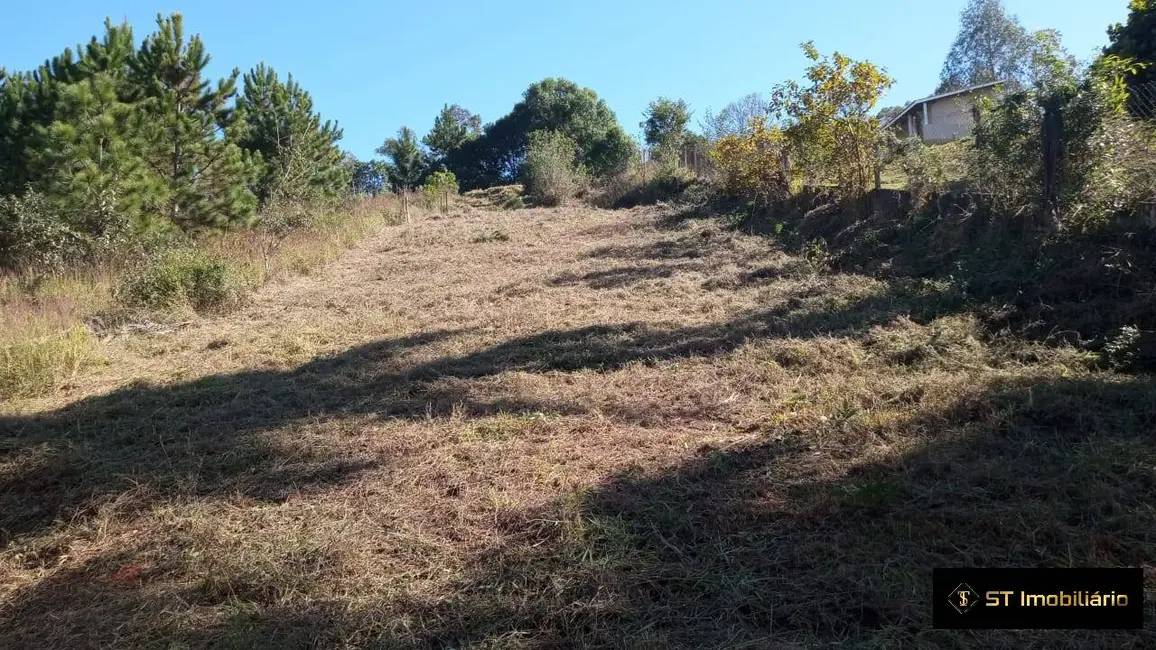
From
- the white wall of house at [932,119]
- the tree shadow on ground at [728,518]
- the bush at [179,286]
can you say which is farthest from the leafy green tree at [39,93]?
the white wall of house at [932,119]

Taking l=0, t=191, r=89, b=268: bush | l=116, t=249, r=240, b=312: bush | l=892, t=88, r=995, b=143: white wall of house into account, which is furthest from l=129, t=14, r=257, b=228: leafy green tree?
l=892, t=88, r=995, b=143: white wall of house

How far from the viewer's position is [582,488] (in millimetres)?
3285

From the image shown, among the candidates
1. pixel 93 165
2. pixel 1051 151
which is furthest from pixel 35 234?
pixel 1051 151

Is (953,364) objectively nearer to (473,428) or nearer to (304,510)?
(473,428)

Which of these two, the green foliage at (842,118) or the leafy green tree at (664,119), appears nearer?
the green foliage at (842,118)

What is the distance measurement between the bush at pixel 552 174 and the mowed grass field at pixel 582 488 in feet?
67.3

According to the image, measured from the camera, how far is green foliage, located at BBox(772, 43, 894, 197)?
10.1 m

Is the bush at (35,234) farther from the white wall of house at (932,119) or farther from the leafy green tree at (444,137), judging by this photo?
the leafy green tree at (444,137)

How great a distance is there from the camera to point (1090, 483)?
2.83 metres

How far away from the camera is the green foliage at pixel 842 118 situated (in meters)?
10.1

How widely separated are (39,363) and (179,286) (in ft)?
10.4

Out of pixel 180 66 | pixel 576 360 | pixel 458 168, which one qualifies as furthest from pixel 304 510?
pixel 458 168

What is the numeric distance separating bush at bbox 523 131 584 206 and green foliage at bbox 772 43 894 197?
15737 mm

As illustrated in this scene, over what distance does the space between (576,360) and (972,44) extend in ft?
127
